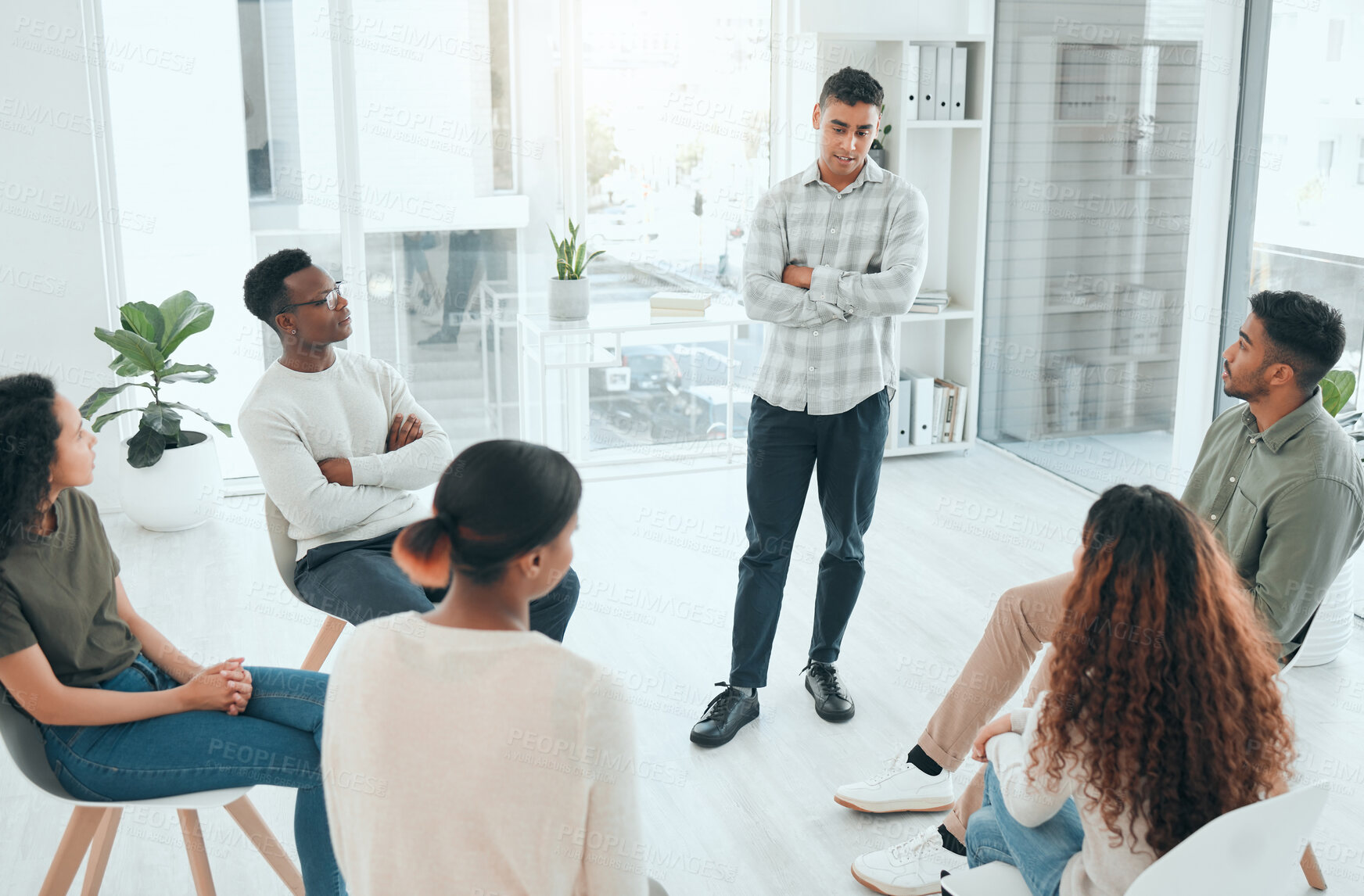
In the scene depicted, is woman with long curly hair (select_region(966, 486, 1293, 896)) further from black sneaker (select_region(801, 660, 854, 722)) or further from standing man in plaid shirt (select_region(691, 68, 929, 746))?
black sneaker (select_region(801, 660, 854, 722))

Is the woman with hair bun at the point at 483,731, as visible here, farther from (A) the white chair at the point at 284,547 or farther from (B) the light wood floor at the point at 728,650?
(A) the white chair at the point at 284,547

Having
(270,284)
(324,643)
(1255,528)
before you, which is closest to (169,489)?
(324,643)

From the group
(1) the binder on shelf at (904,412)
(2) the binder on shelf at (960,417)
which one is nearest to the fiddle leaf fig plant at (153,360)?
(1) the binder on shelf at (904,412)

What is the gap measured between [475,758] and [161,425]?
337 centimetres

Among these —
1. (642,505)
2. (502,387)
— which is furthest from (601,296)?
(642,505)

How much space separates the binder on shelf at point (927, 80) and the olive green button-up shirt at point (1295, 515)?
293 centimetres

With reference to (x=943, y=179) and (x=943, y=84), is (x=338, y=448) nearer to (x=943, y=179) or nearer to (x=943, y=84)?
(x=943, y=84)

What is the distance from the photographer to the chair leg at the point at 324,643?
8.70ft

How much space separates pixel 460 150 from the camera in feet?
15.6

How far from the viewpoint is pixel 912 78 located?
4762 millimetres

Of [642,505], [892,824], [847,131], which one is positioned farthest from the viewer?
[642,505]

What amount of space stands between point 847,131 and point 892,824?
62.4 inches

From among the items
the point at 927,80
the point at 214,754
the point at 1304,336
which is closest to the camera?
the point at 214,754

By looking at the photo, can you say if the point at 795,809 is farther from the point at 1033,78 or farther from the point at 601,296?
the point at 1033,78
